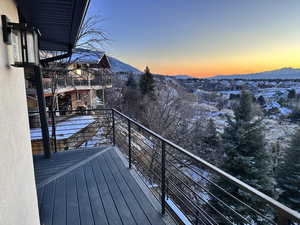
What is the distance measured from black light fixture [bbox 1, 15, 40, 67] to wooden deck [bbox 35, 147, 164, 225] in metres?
1.63

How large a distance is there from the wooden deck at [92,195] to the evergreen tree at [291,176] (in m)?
8.22

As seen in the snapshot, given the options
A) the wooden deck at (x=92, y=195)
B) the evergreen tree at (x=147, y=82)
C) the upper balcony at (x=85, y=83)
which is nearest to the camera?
the wooden deck at (x=92, y=195)

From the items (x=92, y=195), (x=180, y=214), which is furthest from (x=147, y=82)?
(x=180, y=214)

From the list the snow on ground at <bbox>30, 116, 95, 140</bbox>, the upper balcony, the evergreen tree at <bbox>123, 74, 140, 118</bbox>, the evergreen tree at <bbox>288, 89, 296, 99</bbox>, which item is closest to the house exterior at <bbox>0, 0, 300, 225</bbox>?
the snow on ground at <bbox>30, 116, 95, 140</bbox>

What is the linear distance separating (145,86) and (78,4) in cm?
1903

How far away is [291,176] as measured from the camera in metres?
7.96

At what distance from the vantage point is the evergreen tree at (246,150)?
25.5 ft

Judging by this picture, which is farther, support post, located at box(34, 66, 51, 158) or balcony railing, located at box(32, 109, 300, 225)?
support post, located at box(34, 66, 51, 158)

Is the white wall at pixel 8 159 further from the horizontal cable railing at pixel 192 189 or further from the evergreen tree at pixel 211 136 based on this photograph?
the evergreen tree at pixel 211 136

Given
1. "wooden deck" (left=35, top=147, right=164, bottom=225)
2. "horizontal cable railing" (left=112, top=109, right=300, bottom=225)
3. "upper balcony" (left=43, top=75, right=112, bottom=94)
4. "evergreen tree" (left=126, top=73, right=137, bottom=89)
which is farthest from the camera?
"evergreen tree" (left=126, top=73, right=137, bottom=89)

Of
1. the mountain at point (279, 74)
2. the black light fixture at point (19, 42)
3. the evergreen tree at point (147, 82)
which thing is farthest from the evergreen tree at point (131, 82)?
the black light fixture at point (19, 42)

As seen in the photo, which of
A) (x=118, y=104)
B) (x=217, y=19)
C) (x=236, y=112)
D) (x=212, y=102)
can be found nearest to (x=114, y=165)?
(x=236, y=112)

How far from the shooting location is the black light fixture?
37.8 inches

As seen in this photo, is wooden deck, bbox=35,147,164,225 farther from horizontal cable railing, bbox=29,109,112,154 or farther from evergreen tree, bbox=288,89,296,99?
evergreen tree, bbox=288,89,296,99
